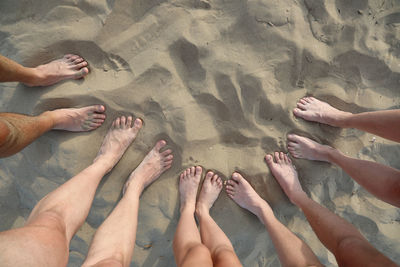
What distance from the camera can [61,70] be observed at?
1567 mm

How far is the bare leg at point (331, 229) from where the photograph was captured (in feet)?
3.28

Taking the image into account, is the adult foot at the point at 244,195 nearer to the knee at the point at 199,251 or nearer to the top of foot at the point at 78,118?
the knee at the point at 199,251

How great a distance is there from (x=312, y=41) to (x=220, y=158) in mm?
1017

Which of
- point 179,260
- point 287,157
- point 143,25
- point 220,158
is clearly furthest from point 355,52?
point 179,260

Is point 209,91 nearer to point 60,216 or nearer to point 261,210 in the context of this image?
point 261,210

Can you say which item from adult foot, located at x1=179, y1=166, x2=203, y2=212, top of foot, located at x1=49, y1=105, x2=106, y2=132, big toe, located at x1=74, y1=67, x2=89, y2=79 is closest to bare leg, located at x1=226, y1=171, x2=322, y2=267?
adult foot, located at x1=179, y1=166, x2=203, y2=212

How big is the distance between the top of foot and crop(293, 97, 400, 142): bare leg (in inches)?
52.6

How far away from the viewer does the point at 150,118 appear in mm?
1624

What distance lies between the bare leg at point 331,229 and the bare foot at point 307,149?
0.28ft

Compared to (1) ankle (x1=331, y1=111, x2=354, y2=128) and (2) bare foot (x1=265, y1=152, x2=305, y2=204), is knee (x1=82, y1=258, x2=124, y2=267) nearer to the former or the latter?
(2) bare foot (x1=265, y1=152, x2=305, y2=204)

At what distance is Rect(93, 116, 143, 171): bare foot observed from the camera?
158cm

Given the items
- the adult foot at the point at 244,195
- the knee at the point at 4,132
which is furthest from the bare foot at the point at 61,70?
the adult foot at the point at 244,195

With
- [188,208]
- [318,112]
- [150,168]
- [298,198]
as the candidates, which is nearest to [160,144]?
[150,168]

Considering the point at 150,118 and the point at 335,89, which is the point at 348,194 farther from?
the point at 150,118
